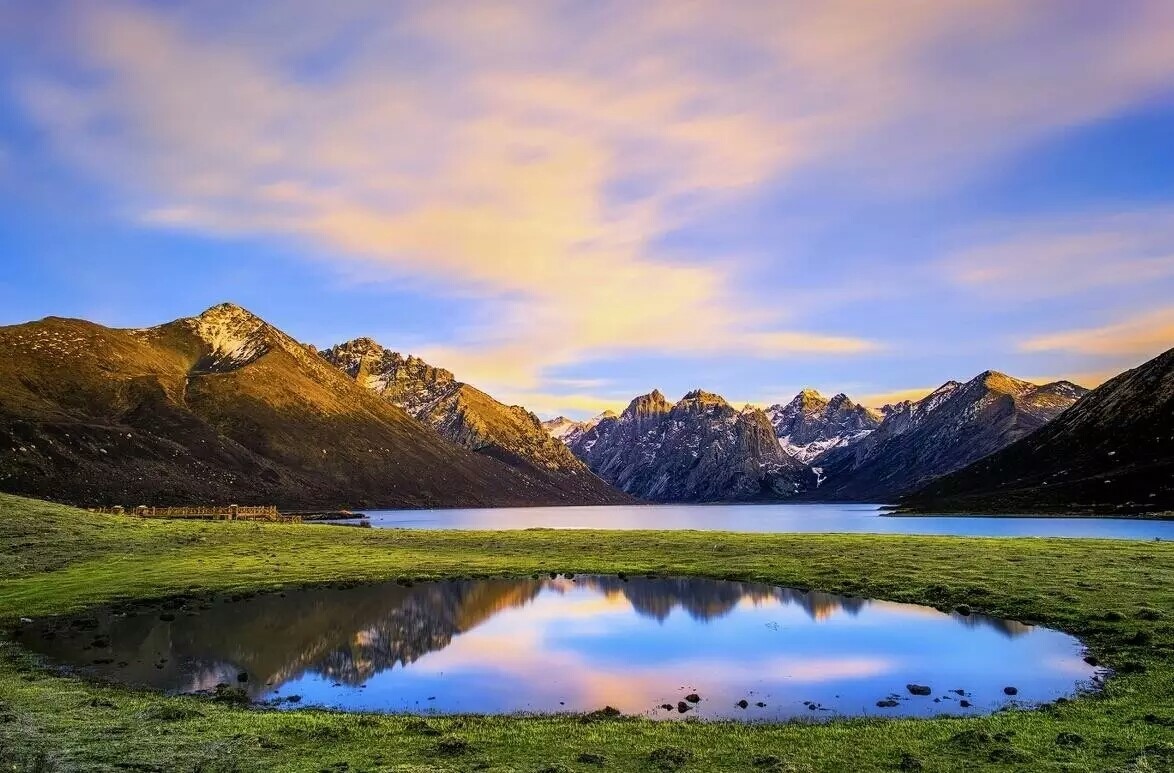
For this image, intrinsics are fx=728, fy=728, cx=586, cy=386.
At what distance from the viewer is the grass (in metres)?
20.1

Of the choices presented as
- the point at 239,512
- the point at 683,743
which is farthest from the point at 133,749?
the point at 239,512

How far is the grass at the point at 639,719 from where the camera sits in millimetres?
20141

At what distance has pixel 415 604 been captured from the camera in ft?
173

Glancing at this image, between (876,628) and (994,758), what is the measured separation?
898 inches

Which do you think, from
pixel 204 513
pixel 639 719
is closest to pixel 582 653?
pixel 639 719

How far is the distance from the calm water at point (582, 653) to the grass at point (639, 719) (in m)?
2.53

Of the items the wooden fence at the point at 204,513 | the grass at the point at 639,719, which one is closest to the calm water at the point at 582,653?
the grass at the point at 639,719

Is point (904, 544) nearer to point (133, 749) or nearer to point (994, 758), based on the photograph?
point (994, 758)

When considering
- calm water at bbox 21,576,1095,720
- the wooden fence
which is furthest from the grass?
the wooden fence

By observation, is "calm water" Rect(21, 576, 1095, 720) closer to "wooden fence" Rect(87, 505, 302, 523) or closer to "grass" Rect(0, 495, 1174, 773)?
"grass" Rect(0, 495, 1174, 773)

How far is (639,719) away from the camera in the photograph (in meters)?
25.3

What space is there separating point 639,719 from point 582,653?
507 inches

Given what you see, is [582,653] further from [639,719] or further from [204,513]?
[204,513]

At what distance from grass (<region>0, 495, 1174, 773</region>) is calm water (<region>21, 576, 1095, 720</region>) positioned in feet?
8.31
